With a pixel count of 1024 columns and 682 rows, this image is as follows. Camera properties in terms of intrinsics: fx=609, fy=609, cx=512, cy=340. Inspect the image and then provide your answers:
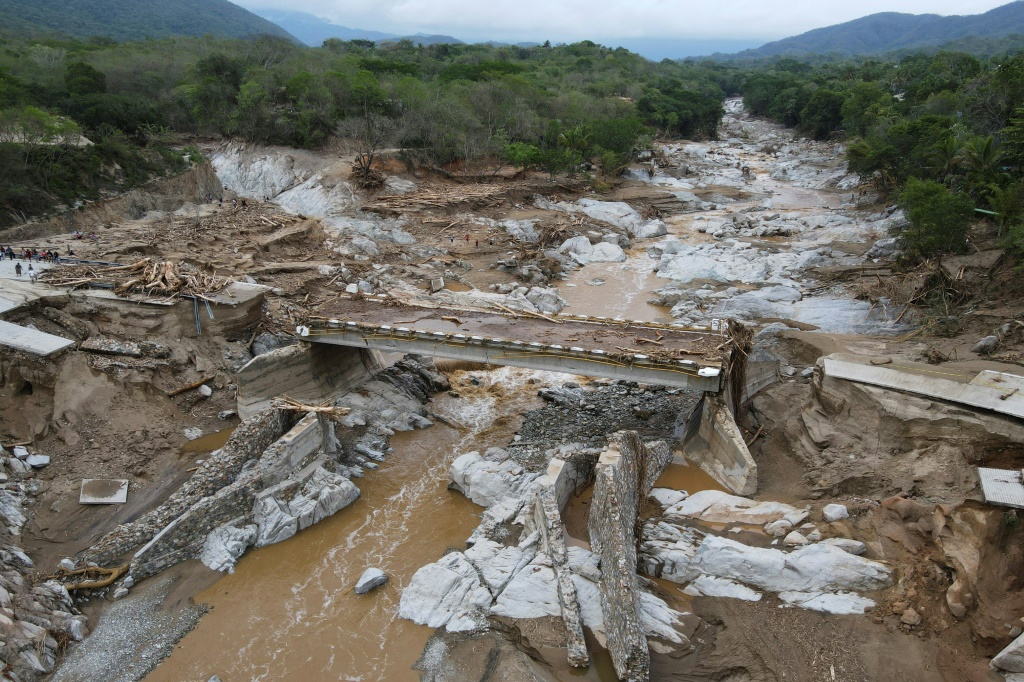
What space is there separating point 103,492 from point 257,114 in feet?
113

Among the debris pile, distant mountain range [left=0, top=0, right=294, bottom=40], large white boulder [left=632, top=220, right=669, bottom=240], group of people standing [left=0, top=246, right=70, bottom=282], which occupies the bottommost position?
large white boulder [left=632, top=220, right=669, bottom=240]

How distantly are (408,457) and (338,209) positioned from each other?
22.1m

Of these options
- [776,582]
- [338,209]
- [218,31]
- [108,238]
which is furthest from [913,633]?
[218,31]

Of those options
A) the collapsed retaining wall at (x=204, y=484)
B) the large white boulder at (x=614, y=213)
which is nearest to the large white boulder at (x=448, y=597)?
the collapsed retaining wall at (x=204, y=484)

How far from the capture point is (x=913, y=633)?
30.2 ft

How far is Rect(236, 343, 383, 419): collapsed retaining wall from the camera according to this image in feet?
57.6

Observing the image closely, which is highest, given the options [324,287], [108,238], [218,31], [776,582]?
[218,31]

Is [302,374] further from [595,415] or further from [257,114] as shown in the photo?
[257,114]

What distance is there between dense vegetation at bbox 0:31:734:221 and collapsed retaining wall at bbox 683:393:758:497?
95.6 ft

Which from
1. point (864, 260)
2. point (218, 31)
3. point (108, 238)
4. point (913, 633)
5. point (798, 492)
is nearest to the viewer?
point (913, 633)

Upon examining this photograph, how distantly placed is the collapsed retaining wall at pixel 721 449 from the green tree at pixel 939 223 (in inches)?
558

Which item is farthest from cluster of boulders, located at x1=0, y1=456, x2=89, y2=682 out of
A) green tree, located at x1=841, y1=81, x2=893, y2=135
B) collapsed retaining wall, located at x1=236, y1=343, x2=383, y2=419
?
green tree, located at x1=841, y1=81, x2=893, y2=135

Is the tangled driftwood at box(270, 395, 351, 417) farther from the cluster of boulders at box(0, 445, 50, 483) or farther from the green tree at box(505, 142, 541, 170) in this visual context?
the green tree at box(505, 142, 541, 170)

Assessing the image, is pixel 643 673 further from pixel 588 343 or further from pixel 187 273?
pixel 187 273
